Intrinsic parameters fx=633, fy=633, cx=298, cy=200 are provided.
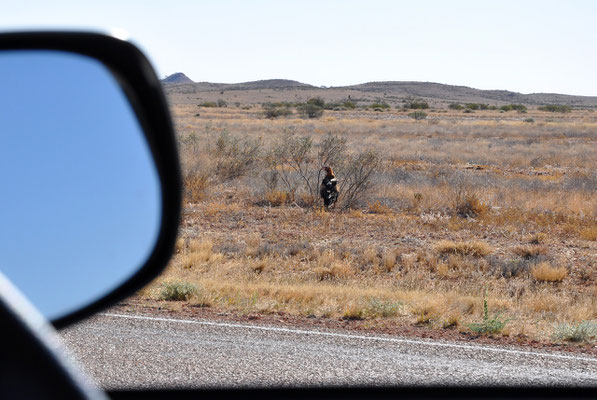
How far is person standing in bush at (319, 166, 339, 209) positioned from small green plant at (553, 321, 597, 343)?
984 cm

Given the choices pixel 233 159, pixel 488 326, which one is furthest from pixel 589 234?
pixel 233 159

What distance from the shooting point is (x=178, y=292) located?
7.86 m

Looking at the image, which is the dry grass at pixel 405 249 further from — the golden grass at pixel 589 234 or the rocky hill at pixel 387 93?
the rocky hill at pixel 387 93

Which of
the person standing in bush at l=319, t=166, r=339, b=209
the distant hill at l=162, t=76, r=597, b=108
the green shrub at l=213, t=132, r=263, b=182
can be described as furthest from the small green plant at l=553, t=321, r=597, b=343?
the distant hill at l=162, t=76, r=597, b=108

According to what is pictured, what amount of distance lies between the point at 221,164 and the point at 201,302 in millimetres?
14577

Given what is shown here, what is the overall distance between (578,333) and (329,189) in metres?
10.4

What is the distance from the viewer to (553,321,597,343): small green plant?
20.7 ft

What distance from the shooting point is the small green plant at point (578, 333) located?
249 inches

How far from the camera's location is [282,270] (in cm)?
1055

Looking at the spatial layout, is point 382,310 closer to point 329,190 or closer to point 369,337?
point 369,337

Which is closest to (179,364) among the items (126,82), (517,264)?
(126,82)

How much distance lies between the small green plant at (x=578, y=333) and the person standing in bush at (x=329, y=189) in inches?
388

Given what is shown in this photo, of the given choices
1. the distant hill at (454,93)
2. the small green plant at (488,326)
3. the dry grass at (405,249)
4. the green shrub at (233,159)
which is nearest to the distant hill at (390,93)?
the distant hill at (454,93)

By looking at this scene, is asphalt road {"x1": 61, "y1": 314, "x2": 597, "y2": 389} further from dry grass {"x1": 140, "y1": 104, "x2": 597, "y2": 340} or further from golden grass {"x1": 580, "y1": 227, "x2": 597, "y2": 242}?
golden grass {"x1": 580, "y1": 227, "x2": 597, "y2": 242}
